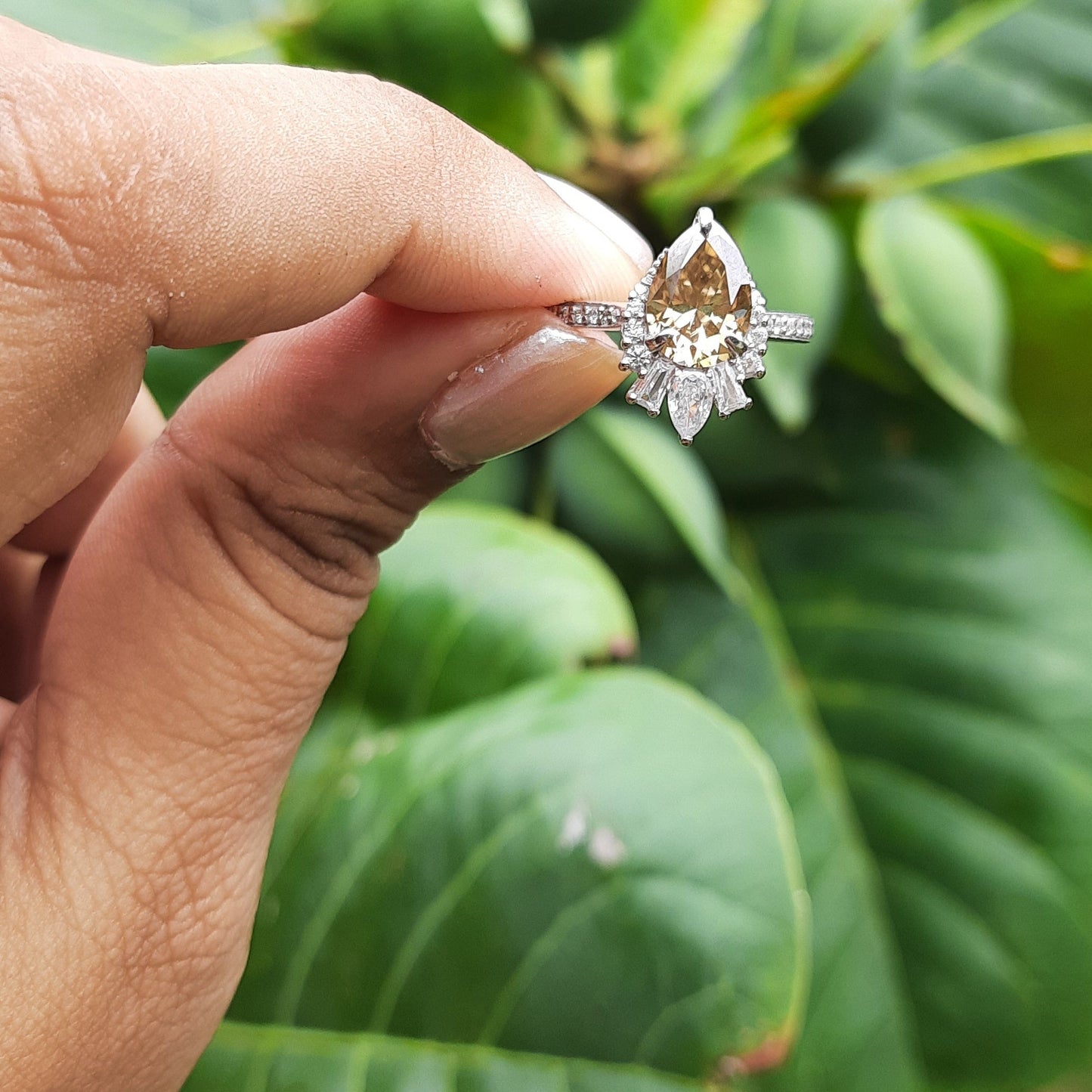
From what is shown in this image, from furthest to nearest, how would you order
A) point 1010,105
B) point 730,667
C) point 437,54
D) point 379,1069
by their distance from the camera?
point 1010,105 → point 730,667 → point 437,54 → point 379,1069

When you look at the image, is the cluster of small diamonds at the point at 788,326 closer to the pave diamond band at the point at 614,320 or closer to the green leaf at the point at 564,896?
the pave diamond band at the point at 614,320

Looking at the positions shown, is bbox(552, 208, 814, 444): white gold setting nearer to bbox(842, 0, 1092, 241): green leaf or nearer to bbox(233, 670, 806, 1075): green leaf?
bbox(233, 670, 806, 1075): green leaf

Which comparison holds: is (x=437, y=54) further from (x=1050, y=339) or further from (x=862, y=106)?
(x=1050, y=339)

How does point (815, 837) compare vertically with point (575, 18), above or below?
below

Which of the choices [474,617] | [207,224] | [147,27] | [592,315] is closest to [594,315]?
[592,315]

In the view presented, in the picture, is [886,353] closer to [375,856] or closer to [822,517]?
[822,517]
